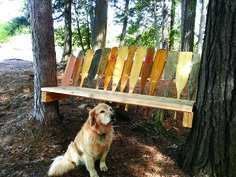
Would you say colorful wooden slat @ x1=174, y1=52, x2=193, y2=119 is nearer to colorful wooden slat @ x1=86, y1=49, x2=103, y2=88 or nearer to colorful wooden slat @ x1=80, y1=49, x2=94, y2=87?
colorful wooden slat @ x1=86, y1=49, x2=103, y2=88

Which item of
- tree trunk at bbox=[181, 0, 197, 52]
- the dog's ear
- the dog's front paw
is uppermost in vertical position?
tree trunk at bbox=[181, 0, 197, 52]

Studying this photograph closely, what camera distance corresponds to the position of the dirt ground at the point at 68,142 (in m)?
2.33

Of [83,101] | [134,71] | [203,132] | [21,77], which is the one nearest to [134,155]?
[203,132]

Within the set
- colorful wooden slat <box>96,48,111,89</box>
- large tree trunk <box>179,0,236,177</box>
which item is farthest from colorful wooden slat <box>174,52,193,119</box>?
colorful wooden slat <box>96,48,111,89</box>

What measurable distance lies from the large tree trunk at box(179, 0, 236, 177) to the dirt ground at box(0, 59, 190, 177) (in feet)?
1.57

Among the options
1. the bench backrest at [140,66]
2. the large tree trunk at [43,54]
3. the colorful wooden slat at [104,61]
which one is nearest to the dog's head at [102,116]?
the bench backrest at [140,66]

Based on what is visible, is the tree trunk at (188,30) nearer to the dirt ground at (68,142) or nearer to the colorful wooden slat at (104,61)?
the dirt ground at (68,142)

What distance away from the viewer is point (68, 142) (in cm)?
308

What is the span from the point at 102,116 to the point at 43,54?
192cm

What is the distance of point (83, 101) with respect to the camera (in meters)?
4.93

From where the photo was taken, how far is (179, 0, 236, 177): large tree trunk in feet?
6.04

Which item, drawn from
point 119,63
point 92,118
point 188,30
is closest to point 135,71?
point 119,63

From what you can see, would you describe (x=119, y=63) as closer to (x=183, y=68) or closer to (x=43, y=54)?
(x=183, y=68)

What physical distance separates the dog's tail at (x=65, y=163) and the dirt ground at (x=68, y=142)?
87mm
